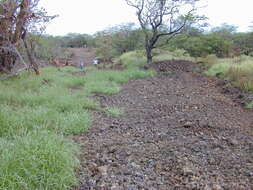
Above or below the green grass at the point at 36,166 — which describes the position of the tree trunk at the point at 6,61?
above

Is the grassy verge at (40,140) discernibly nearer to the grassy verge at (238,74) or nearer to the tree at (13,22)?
the tree at (13,22)

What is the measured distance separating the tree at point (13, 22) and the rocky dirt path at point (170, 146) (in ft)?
10.3

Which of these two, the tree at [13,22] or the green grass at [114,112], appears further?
the tree at [13,22]

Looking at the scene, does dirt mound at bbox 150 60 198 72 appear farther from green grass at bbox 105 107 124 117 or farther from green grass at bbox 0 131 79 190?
green grass at bbox 0 131 79 190

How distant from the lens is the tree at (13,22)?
4793 millimetres

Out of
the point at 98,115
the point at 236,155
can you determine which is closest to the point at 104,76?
the point at 98,115

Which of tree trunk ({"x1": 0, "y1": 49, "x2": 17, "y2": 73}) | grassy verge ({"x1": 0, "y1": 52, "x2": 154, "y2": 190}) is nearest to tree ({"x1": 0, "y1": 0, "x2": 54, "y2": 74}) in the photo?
tree trunk ({"x1": 0, "y1": 49, "x2": 17, "y2": 73})

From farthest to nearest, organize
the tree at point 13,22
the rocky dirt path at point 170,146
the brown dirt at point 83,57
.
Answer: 1. the brown dirt at point 83,57
2. the tree at point 13,22
3. the rocky dirt path at point 170,146

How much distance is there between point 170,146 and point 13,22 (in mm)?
5115

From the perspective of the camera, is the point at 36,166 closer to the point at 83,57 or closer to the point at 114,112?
the point at 114,112

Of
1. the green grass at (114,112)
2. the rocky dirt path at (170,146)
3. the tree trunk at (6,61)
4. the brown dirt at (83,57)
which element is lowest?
the rocky dirt path at (170,146)

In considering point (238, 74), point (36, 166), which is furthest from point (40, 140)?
point (238, 74)

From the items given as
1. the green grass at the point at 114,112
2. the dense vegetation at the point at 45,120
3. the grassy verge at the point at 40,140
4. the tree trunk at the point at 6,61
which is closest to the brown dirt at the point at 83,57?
the dense vegetation at the point at 45,120

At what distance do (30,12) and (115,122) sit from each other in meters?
4.24
